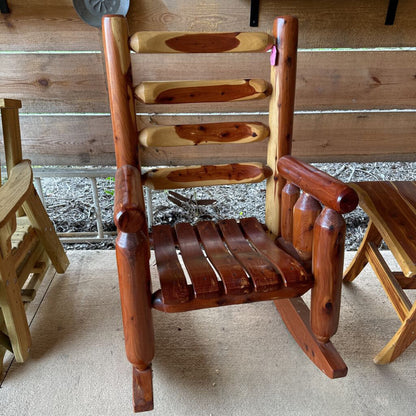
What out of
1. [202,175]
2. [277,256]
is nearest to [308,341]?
[277,256]

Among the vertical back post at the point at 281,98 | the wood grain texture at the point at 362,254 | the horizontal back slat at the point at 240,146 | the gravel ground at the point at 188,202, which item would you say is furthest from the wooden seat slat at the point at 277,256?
the gravel ground at the point at 188,202

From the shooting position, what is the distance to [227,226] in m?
1.21

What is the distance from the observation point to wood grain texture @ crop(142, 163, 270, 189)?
1.19 metres

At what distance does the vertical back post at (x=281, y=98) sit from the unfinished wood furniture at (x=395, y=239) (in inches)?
11.3

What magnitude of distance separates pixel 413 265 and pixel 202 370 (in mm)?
701

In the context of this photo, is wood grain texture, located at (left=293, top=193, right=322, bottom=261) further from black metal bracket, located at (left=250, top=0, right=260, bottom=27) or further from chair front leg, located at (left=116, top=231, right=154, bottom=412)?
black metal bracket, located at (left=250, top=0, right=260, bottom=27)

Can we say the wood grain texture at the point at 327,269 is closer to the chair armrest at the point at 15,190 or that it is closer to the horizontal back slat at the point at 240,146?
the chair armrest at the point at 15,190

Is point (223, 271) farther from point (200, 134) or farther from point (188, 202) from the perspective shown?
point (188, 202)

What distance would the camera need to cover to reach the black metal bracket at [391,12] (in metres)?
1.51

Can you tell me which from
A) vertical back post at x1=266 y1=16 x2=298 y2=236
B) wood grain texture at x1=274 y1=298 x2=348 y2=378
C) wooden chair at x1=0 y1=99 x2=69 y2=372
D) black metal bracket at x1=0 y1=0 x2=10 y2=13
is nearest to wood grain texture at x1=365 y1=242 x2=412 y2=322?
wood grain texture at x1=274 y1=298 x2=348 y2=378

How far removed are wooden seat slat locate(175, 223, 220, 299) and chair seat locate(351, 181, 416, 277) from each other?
50 cm

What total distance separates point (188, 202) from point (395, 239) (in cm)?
124

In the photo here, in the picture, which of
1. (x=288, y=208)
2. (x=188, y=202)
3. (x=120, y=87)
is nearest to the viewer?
(x=120, y=87)

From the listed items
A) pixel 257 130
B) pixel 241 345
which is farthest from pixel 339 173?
pixel 241 345
